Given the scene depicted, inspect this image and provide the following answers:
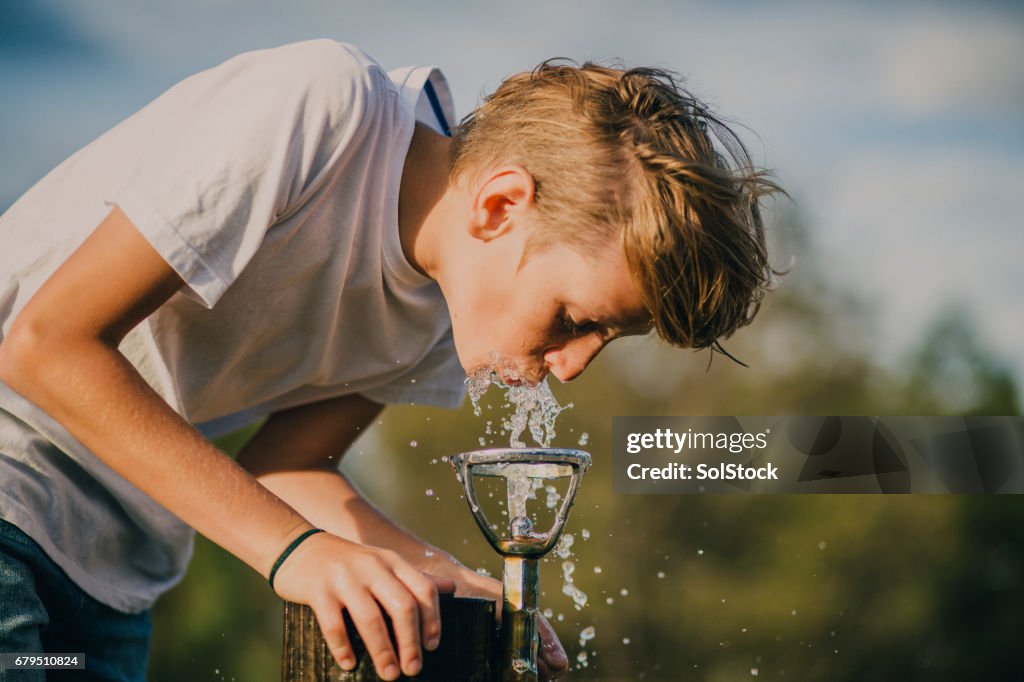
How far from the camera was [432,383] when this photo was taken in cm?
288

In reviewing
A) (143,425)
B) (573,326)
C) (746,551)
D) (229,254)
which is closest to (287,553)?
(143,425)

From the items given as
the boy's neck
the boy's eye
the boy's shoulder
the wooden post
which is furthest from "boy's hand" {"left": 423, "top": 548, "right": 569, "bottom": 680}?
the boy's shoulder

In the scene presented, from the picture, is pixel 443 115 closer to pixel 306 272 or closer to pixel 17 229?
pixel 306 272

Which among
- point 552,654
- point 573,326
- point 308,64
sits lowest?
point 552,654

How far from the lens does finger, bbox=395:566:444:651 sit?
147 cm

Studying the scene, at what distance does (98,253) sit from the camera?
178cm

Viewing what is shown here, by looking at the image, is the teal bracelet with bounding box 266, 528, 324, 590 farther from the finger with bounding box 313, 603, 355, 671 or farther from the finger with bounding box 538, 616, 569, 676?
the finger with bounding box 538, 616, 569, 676

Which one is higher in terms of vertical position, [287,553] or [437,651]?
[287,553]

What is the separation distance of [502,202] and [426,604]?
929 mm

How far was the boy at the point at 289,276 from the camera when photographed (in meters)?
1.72

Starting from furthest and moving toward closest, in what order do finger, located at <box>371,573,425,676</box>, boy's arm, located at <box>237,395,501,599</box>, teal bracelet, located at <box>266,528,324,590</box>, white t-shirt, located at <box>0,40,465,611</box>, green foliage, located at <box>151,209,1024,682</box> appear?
green foliage, located at <box>151,209,1024,682</box> → boy's arm, located at <box>237,395,501,599</box> → white t-shirt, located at <box>0,40,465,611</box> → teal bracelet, located at <box>266,528,324,590</box> → finger, located at <box>371,573,425,676</box>

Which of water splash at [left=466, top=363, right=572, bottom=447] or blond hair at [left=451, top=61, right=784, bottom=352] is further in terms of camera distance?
water splash at [left=466, top=363, right=572, bottom=447]

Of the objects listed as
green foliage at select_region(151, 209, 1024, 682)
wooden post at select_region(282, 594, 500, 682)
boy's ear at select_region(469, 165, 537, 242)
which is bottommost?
green foliage at select_region(151, 209, 1024, 682)

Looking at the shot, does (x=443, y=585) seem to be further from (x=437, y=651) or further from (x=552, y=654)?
(x=552, y=654)
